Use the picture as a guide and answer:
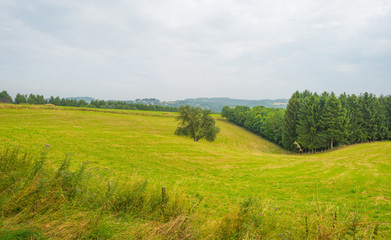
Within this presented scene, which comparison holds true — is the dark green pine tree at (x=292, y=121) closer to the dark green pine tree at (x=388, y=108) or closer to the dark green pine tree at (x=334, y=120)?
the dark green pine tree at (x=334, y=120)

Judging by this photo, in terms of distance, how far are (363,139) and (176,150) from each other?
166 feet

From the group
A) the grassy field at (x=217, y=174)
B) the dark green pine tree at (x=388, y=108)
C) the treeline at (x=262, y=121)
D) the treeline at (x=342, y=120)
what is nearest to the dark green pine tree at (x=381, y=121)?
the treeline at (x=342, y=120)

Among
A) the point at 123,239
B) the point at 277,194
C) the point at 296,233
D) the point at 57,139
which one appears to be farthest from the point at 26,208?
the point at 57,139

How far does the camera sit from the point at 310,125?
46.3 m

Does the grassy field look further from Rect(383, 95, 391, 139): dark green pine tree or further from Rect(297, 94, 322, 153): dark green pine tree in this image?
Rect(383, 95, 391, 139): dark green pine tree

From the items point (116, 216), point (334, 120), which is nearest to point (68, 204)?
point (116, 216)

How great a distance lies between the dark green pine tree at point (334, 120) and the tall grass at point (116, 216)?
46.2 meters

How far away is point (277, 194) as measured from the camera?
11.1m

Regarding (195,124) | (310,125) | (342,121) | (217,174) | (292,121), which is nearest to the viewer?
(217,174)

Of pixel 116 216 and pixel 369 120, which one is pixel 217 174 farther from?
pixel 369 120

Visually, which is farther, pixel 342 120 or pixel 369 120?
pixel 369 120

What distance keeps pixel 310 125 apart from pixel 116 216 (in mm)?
52316

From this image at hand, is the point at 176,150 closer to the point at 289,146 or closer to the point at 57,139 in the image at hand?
the point at 57,139

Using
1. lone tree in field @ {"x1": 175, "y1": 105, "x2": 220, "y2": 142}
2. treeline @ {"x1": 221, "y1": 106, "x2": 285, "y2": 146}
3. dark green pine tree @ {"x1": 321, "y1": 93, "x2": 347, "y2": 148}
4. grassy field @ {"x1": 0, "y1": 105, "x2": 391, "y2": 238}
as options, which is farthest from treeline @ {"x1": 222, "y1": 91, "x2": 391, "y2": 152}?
grassy field @ {"x1": 0, "y1": 105, "x2": 391, "y2": 238}
